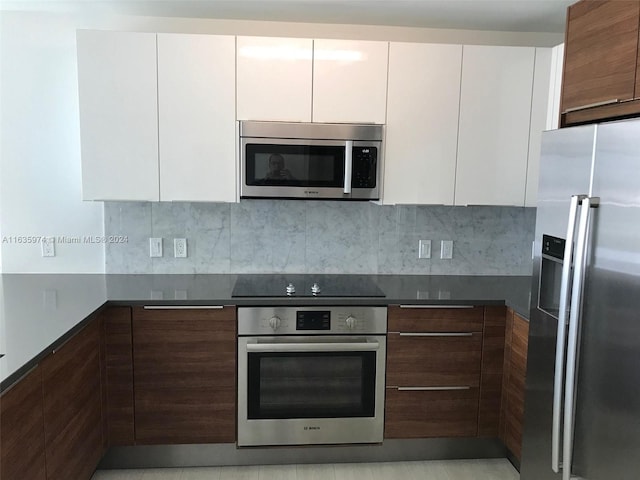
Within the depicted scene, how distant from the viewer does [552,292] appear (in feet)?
6.43

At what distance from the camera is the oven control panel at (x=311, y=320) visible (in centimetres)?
249

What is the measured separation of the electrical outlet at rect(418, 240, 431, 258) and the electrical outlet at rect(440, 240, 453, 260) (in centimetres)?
8

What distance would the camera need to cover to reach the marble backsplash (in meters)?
2.98

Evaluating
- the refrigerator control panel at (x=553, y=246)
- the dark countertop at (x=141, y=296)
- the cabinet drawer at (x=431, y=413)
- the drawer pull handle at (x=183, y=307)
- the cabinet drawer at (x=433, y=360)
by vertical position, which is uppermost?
the refrigerator control panel at (x=553, y=246)

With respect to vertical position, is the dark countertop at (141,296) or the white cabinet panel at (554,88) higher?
the white cabinet panel at (554,88)

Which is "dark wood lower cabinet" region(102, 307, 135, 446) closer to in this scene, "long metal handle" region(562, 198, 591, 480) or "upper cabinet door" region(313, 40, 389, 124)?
"upper cabinet door" region(313, 40, 389, 124)

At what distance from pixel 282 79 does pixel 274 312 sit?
1.17m

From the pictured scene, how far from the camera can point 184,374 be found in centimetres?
250

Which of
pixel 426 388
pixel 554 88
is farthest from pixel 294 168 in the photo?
pixel 554 88

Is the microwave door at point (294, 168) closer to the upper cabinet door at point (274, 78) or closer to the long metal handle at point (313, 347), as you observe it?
the upper cabinet door at point (274, 78)

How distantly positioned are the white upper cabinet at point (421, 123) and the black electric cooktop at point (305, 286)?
495 millimetres

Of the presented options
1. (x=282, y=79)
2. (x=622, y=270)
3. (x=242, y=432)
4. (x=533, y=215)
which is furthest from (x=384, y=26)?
(x=242, y=432)

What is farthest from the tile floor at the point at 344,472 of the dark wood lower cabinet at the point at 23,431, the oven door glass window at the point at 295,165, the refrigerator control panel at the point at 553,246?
the oven door glass window at the point at 295,165

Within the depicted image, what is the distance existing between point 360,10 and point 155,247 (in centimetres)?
173
